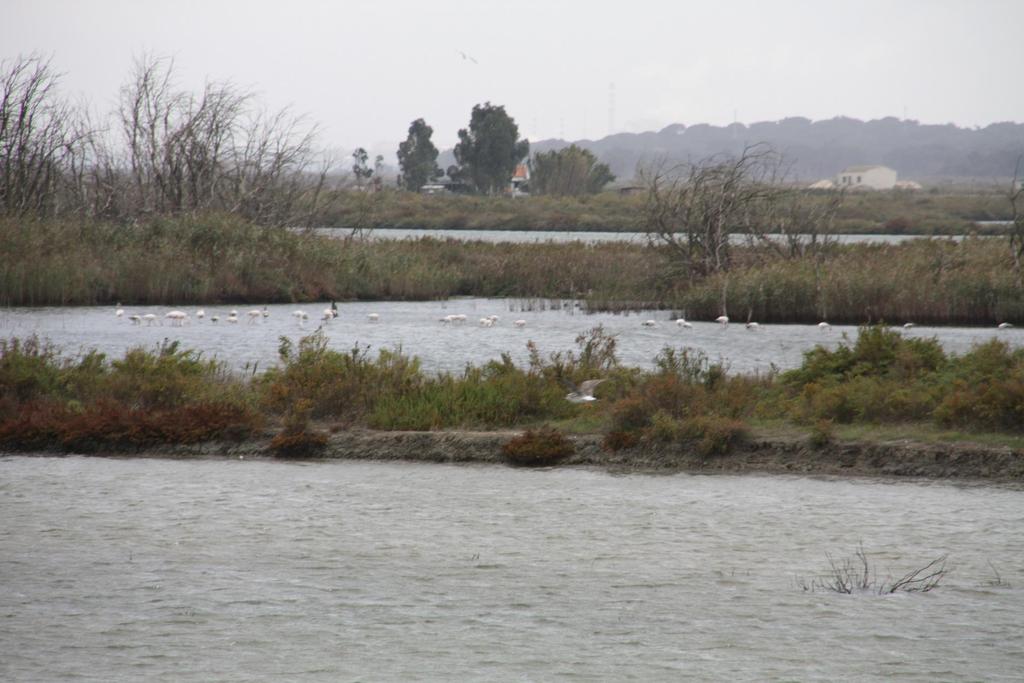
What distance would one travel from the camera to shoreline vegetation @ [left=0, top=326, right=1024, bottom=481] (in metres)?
14.0

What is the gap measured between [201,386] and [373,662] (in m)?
9.69

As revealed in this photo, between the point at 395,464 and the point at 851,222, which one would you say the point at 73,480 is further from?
the point at 851,222

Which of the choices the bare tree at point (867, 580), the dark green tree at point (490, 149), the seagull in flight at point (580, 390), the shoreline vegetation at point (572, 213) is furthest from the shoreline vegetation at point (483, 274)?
the dark green tree at point (490, 149)

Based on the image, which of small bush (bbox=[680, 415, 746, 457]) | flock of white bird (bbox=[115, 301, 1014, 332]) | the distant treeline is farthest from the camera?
the distant treeline

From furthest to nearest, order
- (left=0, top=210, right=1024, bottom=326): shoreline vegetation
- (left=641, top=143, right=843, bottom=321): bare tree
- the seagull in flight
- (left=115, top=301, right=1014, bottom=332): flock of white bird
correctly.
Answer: (left=641, top=143, right=843, bottom=321): bare tree < (left=0, top=210, right=1024, bottom=326): shoreline vegetation < (left=115, top=301, right=1014, bottom=332): flock of white bird < the seagull in flight

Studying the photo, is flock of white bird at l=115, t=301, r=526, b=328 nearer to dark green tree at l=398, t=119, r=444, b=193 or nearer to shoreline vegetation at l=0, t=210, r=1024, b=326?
shoreline vegetation at l=0, t=210, r=1024, b=326

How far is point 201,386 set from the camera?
1655cm

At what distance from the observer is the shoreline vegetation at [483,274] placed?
3180 centimetres

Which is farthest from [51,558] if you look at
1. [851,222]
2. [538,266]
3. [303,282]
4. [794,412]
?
[851,222]

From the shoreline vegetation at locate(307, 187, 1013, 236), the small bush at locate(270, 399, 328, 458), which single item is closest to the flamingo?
the small bush at locate(270, 399, 328, 458)

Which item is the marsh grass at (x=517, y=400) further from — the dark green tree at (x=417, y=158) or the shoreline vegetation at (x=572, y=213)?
the dark green tree at (x=417, y=158)

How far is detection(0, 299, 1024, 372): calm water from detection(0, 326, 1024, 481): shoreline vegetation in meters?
5.68

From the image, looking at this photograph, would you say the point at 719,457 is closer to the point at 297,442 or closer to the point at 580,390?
the point at 580,390

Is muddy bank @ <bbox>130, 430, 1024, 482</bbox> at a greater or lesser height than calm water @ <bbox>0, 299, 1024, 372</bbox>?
lesser
